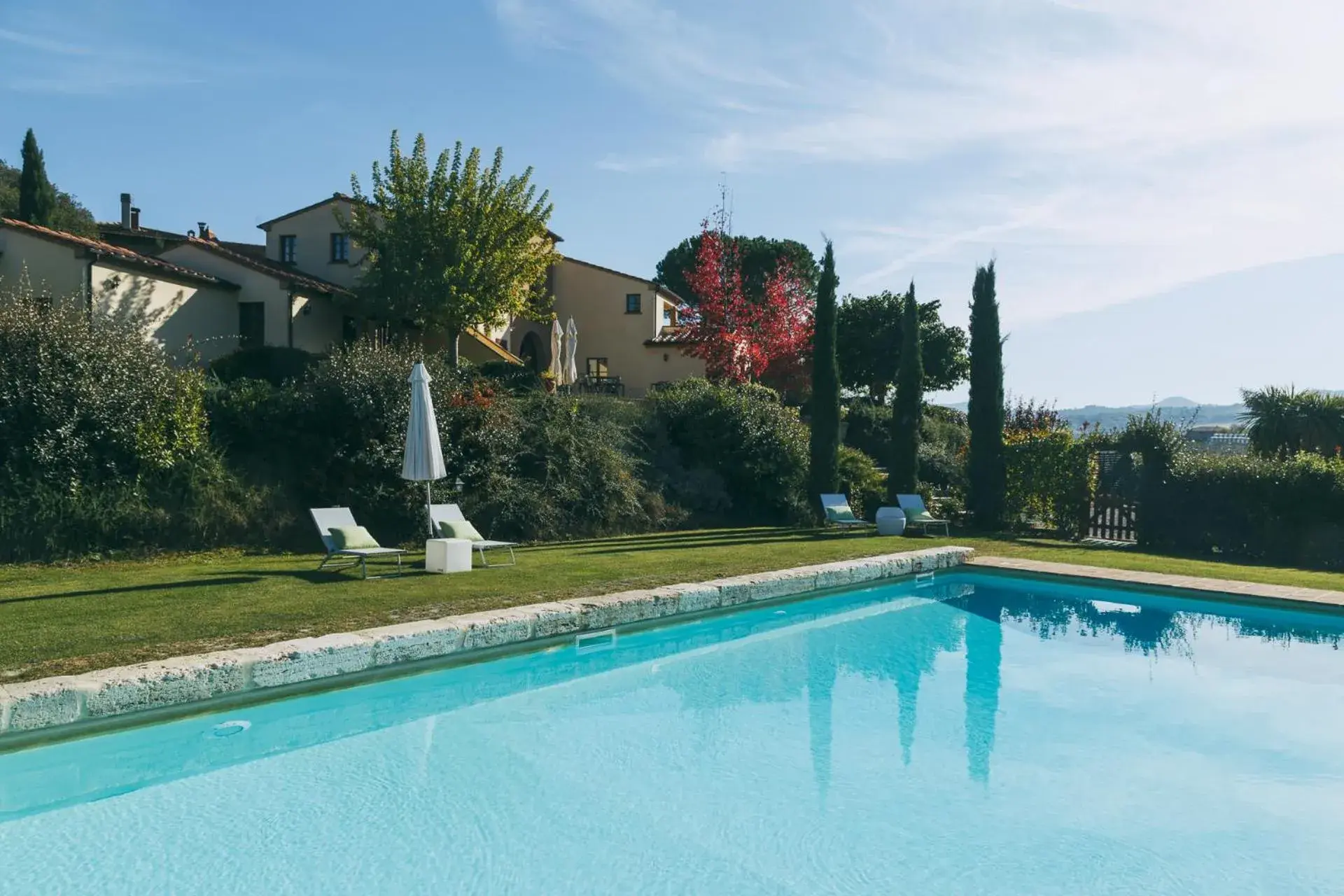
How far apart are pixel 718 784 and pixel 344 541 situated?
673 cm

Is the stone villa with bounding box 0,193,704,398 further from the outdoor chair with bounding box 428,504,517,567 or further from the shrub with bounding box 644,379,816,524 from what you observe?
the shrub with bounding box 644,379,816,524

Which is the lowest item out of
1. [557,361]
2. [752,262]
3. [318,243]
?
[557,361]

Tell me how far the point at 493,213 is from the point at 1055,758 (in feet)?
74.5

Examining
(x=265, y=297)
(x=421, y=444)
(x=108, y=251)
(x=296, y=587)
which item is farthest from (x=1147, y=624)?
(x=265, y=297)

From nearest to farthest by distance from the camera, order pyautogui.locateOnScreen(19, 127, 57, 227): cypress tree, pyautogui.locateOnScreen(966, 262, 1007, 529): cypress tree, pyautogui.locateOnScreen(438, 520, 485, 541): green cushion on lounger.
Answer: pyautogui.locateOnScreen(438, 520, 485, 541): green cushion on lounger
pyautogui.locateOnScreen(966, 262, 1007, 529): cypress tree
pyautogui.locateOnScreen(19, 127, 57, 227): cypress tree

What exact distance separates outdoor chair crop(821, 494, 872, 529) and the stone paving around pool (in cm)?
640

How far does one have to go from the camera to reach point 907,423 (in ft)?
66.9

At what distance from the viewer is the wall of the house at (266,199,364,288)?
29938 mm

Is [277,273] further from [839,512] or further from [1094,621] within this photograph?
[1094,621]

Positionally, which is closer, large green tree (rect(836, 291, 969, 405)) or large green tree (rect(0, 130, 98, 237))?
large green tree (rect(0, 130, 98, 237))

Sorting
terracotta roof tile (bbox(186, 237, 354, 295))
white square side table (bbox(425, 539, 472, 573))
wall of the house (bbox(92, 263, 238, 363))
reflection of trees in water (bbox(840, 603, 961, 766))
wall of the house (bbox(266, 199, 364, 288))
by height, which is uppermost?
wall of the house (bbox(266, 199, 364, 288))

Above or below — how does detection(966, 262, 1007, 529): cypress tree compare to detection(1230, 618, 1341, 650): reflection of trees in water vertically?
above

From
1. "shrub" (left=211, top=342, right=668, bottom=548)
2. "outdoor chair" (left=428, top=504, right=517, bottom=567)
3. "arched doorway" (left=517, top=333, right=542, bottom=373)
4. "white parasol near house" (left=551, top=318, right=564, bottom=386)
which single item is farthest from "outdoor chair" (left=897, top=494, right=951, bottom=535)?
"arched doorway" (left=517, top=333, right=542, bottom=373)

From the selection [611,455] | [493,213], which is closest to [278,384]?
[493,213]
